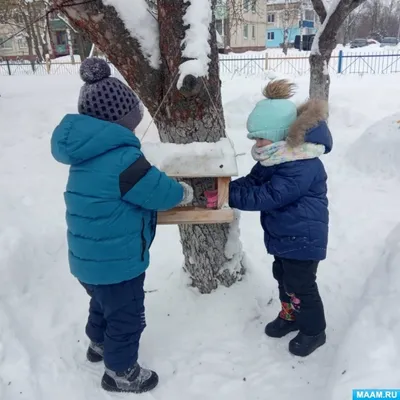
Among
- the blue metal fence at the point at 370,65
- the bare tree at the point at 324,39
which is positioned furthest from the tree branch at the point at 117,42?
the blue metal fence at the point at 370,65

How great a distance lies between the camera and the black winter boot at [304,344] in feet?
8.33

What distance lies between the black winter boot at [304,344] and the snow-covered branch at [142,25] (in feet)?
6.03

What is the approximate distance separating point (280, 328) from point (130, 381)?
1.00 m

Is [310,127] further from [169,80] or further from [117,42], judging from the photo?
[117,42]

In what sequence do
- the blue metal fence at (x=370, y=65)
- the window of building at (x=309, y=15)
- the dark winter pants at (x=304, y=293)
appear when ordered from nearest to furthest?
the dark winter pants at (x=304, y=293) < the blue metal fence at (x=370, y=65) < the window of building at (x=309, y=15)

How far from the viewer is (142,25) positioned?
7.98 ft

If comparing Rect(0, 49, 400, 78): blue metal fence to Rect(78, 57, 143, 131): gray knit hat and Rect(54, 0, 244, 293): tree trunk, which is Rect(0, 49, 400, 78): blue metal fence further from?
Rect(78, 57, 143, 131): gray knit hat

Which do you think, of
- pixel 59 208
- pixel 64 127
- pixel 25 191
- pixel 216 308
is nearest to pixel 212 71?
pixel 64 127

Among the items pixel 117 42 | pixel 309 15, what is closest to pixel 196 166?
pixel 117 42

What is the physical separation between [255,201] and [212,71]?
841mm

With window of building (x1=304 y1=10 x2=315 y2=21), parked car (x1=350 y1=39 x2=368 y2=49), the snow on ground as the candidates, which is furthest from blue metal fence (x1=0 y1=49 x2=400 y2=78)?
window of building (x1=304 y1=10 x2=315 y2=21)

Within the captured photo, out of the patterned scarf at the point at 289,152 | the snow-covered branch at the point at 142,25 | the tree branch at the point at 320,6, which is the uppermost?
the tree branch at the point at 320,6

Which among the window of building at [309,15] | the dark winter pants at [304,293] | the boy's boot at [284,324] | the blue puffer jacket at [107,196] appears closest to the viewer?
the blue puffer jacket at [107,196]

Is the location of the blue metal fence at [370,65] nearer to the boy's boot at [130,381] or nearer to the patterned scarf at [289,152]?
the patterned scarf at [289,152]
